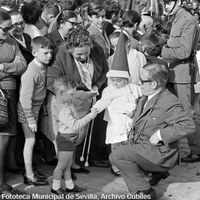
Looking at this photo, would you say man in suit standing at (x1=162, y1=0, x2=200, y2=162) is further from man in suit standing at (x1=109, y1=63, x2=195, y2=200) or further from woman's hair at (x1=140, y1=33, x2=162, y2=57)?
man in suit standing at (x1=109, y1=63, x2=195, y2=200)

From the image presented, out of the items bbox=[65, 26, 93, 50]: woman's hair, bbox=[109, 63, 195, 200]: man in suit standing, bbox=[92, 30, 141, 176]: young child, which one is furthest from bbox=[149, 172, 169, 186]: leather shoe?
bbox=[65, 26, 93, 50]: woman's hair

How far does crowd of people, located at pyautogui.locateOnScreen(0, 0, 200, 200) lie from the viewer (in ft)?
13.6

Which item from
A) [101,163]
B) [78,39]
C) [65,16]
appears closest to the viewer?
[78,39]

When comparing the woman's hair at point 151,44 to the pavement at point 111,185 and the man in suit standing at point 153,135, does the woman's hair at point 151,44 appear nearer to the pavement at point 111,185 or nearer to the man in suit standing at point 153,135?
the man in suit standing at point 153,135

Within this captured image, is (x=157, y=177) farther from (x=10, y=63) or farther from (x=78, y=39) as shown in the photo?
(x=10, y=63)

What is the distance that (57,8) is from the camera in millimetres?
6742

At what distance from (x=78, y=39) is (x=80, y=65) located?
0.33m

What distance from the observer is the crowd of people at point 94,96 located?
163 inches

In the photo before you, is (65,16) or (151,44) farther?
(151,44)

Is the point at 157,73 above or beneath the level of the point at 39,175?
above

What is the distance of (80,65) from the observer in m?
4.74

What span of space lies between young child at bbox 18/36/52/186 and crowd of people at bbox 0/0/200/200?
0.03 ft

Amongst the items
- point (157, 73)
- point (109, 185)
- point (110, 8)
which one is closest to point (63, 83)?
point (157, 73)

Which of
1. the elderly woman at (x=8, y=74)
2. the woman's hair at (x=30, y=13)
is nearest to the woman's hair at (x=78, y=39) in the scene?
the elderly woman at (x=8, y=74)
